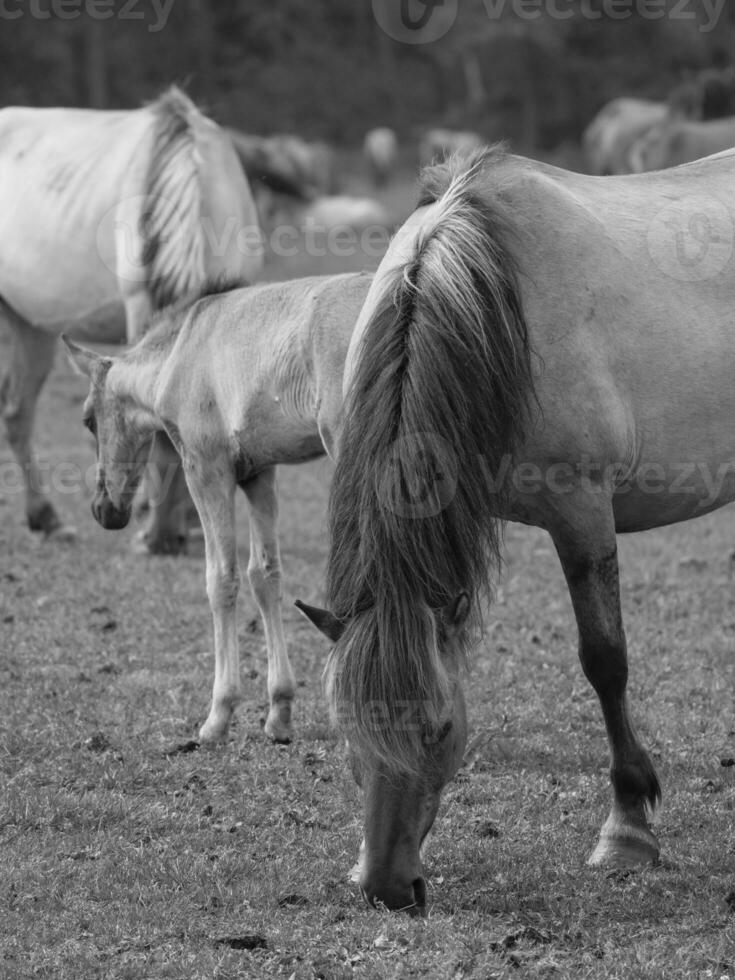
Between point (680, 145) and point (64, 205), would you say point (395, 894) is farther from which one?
point (680, 145)

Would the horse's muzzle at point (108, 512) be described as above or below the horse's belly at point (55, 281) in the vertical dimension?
below

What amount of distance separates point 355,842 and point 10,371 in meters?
5.72

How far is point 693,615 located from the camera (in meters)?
6.99

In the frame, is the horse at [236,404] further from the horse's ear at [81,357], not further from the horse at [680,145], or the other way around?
the horse at [680,145]

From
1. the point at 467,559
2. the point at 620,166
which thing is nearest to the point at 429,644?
the point at 467,559

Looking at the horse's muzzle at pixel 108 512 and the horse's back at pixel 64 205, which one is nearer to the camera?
the horse's muzzle at pixel 108 512

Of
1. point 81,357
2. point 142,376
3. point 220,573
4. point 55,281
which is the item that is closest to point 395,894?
point 220,573

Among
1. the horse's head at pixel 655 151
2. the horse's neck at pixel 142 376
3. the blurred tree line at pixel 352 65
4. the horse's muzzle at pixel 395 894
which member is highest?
the blurred tree line at pixel 352 65

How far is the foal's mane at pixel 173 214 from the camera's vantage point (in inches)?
298

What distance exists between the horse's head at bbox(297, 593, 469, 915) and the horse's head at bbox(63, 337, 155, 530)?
8.41 feet

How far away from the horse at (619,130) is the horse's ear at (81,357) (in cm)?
1838

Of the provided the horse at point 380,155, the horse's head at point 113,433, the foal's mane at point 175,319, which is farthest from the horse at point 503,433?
the horse at point 380,155

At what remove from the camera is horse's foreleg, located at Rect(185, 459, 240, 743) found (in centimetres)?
524

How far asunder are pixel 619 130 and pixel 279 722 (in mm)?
21602
